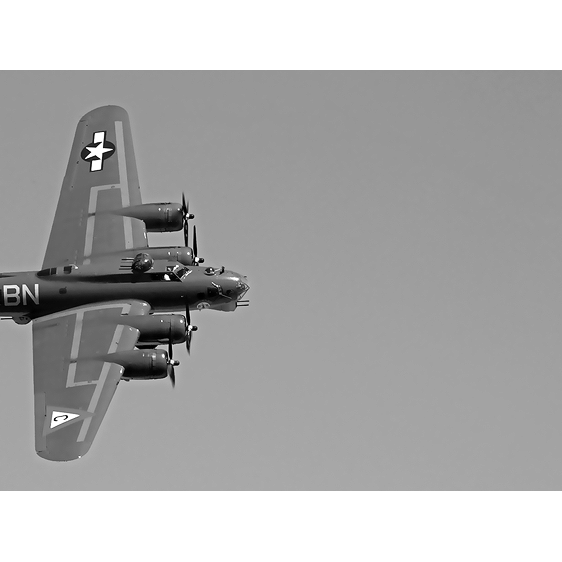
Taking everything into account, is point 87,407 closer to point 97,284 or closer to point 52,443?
point 52,443

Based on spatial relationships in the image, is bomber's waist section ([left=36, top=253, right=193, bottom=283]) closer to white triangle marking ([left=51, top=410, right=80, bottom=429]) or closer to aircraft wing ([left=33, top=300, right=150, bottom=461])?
aircraft wing ([left=33, top=300, right=150, bottom=461])

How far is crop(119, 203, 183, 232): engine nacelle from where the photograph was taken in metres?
46.2

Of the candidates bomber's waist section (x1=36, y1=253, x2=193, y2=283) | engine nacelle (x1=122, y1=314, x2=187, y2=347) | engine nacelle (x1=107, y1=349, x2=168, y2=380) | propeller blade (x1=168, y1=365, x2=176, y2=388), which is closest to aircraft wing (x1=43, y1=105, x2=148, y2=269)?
bomber's waist section (x1=36, y1=253, x2=193, y2=283)

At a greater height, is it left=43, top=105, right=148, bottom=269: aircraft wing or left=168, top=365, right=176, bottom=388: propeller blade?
left=43, top=105, right=148, bottom=269: aircraft wing

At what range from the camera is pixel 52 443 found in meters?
38.5

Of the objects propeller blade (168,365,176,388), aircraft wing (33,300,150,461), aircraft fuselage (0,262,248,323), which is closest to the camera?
aircraft wing (33,300,150,461)

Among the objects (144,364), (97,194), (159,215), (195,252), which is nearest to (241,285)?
(195,252)

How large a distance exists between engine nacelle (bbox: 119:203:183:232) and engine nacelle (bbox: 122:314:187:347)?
4441mm

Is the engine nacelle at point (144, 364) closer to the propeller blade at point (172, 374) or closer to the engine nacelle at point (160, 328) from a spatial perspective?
the propeller blade at point (172, 374)

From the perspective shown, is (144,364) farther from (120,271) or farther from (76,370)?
(120,271)

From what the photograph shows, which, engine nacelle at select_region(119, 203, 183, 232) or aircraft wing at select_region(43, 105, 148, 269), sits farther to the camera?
engine nacelle at select_region(119, 203, 183, 232)

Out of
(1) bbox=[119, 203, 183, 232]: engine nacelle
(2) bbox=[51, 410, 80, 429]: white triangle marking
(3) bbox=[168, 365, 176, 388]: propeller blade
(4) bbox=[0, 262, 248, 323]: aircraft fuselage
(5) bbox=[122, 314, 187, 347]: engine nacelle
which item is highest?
(1) bbox=[119, 203, 183, 232]: engine nacelle

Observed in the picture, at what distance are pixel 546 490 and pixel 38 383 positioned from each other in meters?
17.5

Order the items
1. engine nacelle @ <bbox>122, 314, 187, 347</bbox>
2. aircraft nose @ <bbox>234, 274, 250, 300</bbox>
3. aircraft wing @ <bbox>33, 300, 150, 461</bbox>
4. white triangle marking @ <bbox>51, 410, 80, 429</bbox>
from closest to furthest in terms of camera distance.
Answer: aircraft wing @ <bbox>33, 300, 150, 461</bbox>
white triangle marking @ <bbox>51, 410, 80, 429</bbox>
engine nacelle @ <bbox>122, 314, 187, 347</bbox>
aircraft nose @ <bbox>234, 274, 250, 300</bbox>
